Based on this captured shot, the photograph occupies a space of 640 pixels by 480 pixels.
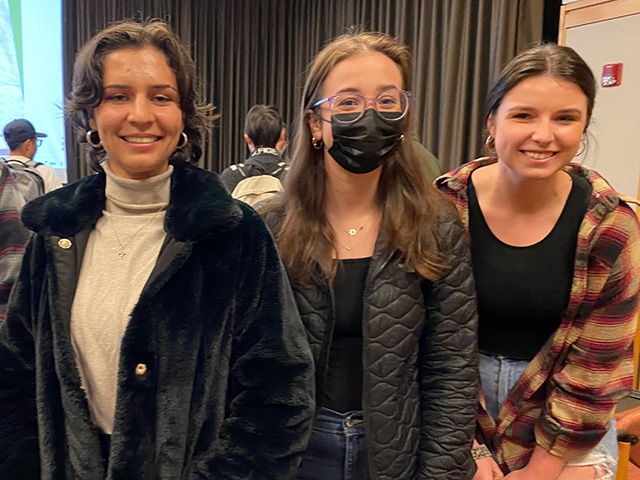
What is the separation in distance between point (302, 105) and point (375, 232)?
0.39m

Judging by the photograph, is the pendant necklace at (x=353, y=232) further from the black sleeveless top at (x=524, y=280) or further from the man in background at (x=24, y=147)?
the man in background at (x=24, y=147)

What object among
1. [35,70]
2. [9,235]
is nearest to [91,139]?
[9,235]

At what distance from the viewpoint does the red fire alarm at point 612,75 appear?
2.40m

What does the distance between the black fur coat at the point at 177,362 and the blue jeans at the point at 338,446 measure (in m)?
0.15

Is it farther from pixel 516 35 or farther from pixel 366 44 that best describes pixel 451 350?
pixel 516 35

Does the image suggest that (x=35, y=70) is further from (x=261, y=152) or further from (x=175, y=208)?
(x=175, y=208)

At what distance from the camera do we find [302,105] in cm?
132

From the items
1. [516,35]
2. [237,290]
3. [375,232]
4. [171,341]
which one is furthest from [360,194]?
[516,35]

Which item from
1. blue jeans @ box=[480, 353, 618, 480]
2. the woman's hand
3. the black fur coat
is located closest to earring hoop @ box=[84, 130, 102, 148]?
the black fur coat

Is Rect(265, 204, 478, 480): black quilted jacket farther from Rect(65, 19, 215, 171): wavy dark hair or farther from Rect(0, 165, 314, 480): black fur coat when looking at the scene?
Rect(65, 19, 215, 171): wavy dark hair

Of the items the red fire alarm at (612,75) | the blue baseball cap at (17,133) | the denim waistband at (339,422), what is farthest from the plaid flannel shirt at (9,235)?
the red fire alarm at (612,75)

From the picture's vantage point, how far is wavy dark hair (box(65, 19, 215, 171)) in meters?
1.03

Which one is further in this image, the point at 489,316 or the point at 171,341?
the point at 489,316

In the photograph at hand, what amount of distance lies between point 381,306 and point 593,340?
0.55 m
